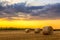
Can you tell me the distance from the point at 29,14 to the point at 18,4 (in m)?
0.13

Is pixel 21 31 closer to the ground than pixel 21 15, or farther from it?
closer to the ground

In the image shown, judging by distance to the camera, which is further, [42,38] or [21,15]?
[21,15]

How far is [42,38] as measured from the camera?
1.46m

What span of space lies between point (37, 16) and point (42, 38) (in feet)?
1.31

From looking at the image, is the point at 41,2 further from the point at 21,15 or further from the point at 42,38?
the point at 42,38

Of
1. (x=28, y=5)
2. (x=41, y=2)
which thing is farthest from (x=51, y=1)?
(x=28, y=5)

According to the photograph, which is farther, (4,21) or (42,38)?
(4,21)

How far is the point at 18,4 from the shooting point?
5.97 feet

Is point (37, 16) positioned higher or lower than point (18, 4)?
lower

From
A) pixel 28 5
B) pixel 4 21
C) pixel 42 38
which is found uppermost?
pixel 28 5

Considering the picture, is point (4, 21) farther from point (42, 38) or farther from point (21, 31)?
point (42, 38)

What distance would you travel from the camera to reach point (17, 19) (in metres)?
1.82

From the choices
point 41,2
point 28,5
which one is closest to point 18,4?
point 28,5

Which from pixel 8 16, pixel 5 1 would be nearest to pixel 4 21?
pixel 8 16
